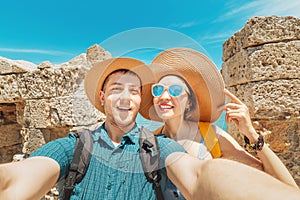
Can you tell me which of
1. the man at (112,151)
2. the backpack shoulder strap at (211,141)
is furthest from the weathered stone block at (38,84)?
the backpack shoulder strap at (211,141)

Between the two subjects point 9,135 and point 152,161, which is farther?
point 9,135

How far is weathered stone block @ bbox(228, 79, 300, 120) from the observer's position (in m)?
2.76

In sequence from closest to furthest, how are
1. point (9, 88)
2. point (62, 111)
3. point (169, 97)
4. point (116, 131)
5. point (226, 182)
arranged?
point (226, 182) → point (116, 131) → point (169, 97) → point (62, 111) → point (9, 88)

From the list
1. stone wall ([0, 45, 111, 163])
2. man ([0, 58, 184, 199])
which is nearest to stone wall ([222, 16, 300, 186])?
man ([0, 58, 184, 199])

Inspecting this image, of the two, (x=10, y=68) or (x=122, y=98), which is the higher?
(x=10, y=68)

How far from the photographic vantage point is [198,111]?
213 centimetres

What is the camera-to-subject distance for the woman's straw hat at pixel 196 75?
196cm

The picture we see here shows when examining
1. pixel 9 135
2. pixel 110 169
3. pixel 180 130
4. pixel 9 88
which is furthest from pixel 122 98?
pixel 9 135

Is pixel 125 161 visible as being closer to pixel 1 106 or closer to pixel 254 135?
pixel 254 135

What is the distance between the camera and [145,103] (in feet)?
6.62

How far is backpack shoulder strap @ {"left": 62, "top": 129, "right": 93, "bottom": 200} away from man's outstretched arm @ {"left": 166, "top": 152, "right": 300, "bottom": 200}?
57 cm

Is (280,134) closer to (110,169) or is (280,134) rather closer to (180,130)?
(180,130)

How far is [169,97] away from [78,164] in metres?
0.78

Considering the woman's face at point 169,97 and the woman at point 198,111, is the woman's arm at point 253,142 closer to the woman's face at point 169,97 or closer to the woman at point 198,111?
the woman at point 198,111
